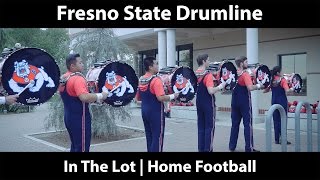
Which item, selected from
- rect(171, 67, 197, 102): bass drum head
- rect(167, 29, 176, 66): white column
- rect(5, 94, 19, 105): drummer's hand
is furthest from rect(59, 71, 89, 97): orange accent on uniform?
rect(167, 29, 176, 66): white column

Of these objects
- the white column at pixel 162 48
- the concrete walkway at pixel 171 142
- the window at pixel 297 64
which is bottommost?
the concrete walkway at pixel 171 142

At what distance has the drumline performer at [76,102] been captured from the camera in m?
5.45

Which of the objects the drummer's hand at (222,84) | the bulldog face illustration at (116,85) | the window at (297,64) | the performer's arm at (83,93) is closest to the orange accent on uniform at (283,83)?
the drummer's hand at (222,84)

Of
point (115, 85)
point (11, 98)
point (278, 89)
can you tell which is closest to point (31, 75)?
point (11, 98)

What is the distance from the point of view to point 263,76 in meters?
8.17

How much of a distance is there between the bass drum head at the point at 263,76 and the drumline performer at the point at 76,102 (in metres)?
3.86

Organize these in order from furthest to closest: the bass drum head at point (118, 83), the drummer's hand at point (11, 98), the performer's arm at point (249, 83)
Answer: the performer's arm at point (249, 83) → the bass drum head at point (118, 83) → the drummer's hand at point (11, 98)

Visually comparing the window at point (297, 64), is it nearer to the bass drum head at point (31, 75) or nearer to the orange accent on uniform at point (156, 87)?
the orange accent on uniform at point (156, 87)

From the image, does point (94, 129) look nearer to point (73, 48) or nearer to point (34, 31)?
point (73, 48)

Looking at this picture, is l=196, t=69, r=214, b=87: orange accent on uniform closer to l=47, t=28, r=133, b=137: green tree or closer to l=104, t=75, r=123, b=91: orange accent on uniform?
l=104, t=75, r=123, b=91: orange accent on uniform

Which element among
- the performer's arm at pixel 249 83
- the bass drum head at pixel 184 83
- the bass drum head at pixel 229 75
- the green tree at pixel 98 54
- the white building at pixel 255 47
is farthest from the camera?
the white building at pixel 255 47

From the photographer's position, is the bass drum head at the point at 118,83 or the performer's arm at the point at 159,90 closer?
the bass drum head at the point at 118,83

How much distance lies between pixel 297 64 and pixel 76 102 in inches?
417

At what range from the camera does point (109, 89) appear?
5.74 metres
